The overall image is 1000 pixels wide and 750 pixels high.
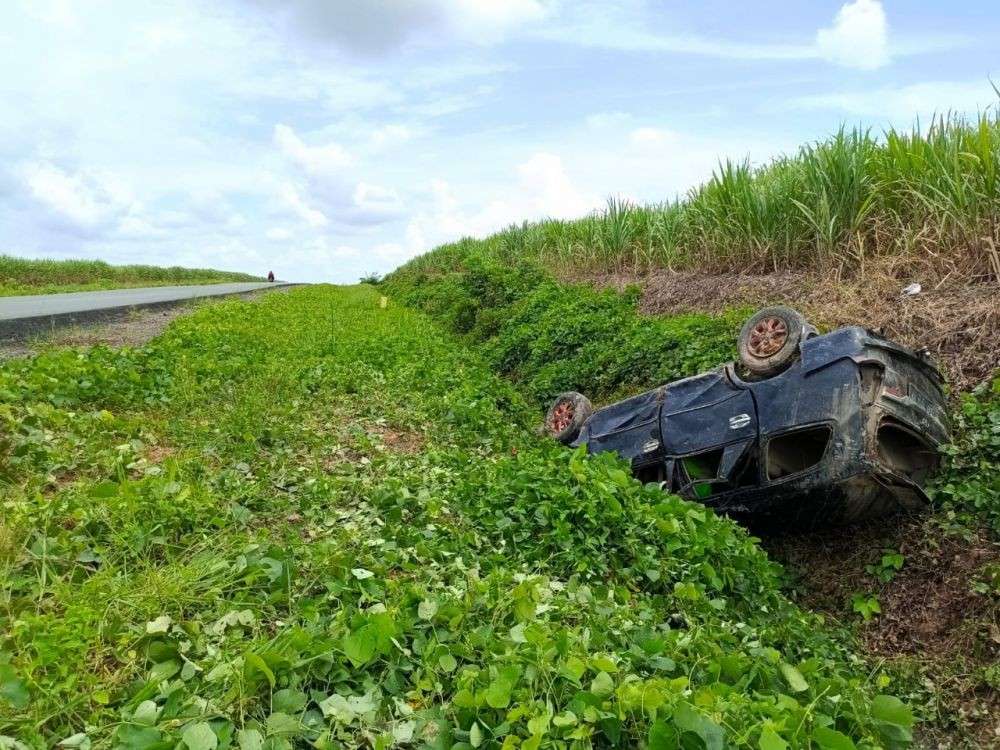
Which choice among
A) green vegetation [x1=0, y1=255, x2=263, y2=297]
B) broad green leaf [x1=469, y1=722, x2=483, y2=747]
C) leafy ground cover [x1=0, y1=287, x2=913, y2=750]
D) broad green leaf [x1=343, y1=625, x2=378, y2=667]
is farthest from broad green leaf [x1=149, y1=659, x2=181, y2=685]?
green vegetation [x1=0, y1=255, x2=263, y2=297]

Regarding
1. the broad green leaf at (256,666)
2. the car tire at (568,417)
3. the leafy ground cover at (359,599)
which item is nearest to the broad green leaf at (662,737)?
the leafy ground cover at (359,599)

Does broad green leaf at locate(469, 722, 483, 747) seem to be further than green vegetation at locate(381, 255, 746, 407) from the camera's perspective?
No

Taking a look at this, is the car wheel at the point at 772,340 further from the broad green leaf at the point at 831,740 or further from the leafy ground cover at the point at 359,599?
the broad green leaf at the point at 831,740

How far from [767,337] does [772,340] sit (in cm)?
6

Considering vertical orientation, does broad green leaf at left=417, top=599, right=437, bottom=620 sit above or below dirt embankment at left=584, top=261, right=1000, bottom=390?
below

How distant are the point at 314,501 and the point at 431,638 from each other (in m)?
1.82

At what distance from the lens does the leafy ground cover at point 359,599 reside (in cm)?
243

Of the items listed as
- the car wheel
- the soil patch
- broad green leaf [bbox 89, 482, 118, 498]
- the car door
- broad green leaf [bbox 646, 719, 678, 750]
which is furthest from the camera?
the car wheel

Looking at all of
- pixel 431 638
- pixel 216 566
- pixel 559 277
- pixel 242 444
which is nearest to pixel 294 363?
pixel 242 444

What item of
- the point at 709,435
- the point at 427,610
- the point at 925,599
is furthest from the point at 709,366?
the point at 427,610

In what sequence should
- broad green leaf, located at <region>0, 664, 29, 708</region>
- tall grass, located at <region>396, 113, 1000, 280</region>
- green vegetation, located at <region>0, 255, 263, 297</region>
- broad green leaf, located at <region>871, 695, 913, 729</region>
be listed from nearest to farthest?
broad green leaf, located at <region>0, 664, 29, 708</region> < broad green leaf, located at <region>871, 695, 913, 729</region> < tall grass, located at <region>396, 113, 1000, 280</region> < green vegetation, located at <region>0, 255, 263, 297</region>

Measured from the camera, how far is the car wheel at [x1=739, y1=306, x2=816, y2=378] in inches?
217

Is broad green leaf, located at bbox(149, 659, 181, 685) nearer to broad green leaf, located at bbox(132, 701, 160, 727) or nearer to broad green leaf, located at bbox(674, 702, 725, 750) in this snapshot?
broad green leaf, located at bbox(132, 701, 160, 727)

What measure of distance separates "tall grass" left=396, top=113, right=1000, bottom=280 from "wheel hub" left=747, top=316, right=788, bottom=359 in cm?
275
